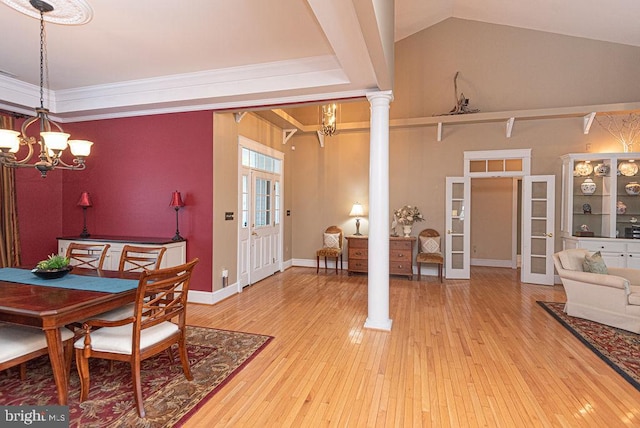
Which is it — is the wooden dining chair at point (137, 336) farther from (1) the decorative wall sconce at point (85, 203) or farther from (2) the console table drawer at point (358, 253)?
(2) the console table drawer at point (358, 253)

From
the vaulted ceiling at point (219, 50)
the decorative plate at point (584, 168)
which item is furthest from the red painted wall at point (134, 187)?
the decorative plate at point (584, 168)

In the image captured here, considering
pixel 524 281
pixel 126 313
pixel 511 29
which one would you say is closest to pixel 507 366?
pixel 126 313

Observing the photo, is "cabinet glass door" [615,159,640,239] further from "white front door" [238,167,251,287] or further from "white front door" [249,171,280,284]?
"white front door" [238,167,251,287]

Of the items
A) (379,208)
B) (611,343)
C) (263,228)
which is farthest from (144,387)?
(611,343)

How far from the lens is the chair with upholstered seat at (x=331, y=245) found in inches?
247

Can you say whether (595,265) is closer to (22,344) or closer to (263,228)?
(263,228)

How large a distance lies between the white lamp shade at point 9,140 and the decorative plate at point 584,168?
7.42m

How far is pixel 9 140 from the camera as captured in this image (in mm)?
2369

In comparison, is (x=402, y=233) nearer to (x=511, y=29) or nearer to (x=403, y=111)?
(x=403, y=111)

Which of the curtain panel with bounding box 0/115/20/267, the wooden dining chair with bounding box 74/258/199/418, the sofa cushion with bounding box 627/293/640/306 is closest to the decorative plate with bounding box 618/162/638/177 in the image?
the sofa cushion with bounding box 627/293/640/306

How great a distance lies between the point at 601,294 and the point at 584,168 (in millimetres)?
2799

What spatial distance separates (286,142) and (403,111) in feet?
8.26

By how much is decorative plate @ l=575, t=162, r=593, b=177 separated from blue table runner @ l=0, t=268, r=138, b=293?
674 centimetres

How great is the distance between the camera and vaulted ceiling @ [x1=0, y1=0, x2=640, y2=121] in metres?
2.68
